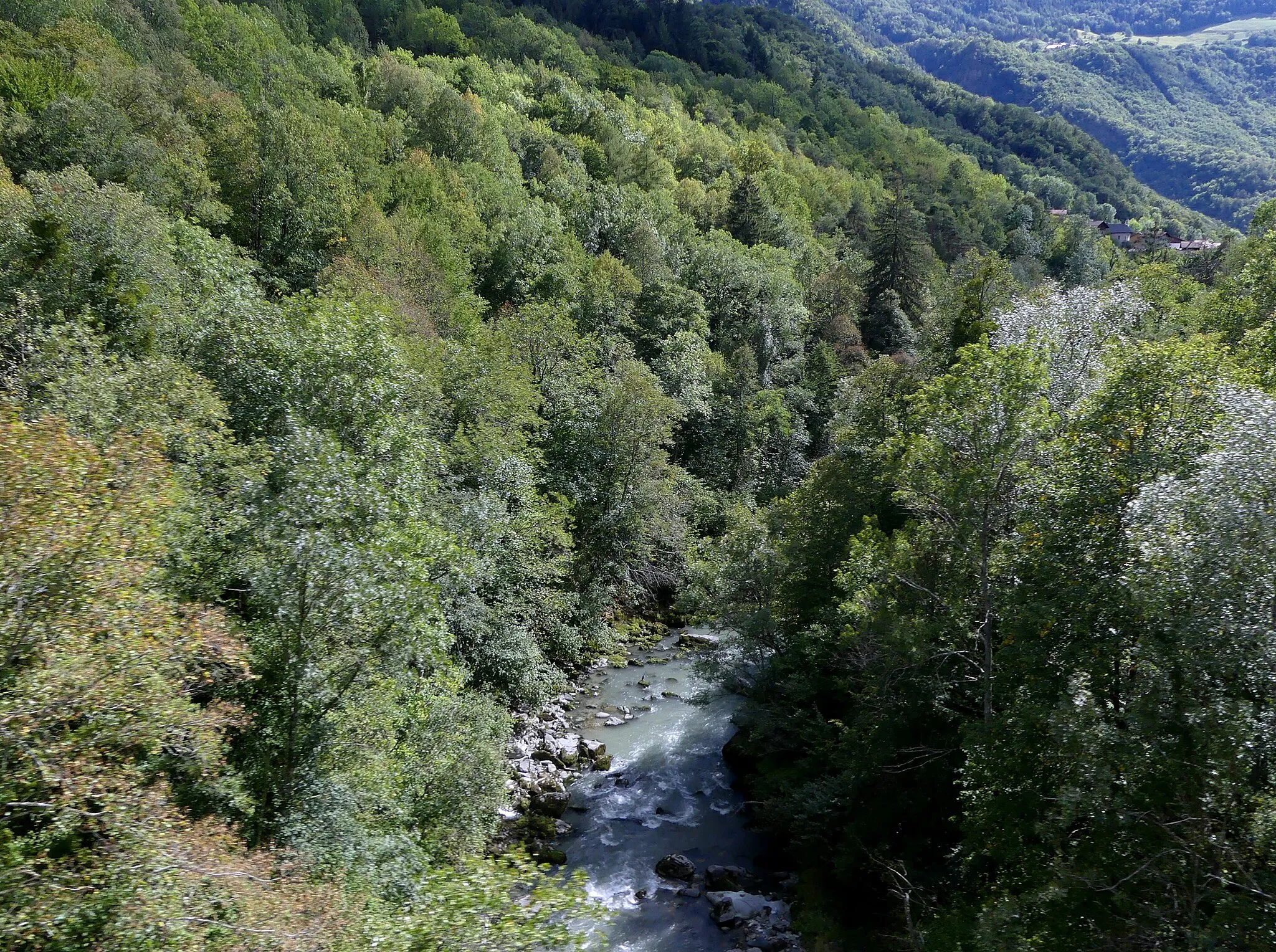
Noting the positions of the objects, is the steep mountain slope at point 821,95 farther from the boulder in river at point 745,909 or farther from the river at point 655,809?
the boulder in river at point 745,909

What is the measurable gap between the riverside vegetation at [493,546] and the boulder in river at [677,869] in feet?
10.4

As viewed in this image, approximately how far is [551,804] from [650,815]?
3.69 meters

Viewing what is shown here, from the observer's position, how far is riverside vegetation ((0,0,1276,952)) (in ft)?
32.6

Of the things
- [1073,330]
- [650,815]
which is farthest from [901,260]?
[650,815]

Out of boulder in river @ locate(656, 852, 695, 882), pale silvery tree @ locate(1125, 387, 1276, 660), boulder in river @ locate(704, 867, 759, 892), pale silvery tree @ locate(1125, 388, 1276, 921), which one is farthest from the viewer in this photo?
boulder in river @ locate(656, 852, 695, 882)

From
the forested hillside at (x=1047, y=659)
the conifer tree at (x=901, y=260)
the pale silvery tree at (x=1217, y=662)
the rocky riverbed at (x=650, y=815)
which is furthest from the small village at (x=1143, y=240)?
the pale silvery tree at (x=1217, y=662)

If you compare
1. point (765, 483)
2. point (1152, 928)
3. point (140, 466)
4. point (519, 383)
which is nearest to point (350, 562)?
point (140, 466)

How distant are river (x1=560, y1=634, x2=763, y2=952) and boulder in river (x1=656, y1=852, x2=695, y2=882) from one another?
0.30 metres

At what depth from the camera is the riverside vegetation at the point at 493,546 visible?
32.6 ft

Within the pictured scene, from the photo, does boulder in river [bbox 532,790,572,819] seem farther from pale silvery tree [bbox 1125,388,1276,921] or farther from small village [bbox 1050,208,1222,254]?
small village [bbox 1050,208,1222,254]

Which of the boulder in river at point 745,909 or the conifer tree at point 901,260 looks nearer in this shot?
the boulder in river at point 745,909

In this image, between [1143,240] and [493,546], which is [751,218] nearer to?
A: [493,546]

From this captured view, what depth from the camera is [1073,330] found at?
24797 mm

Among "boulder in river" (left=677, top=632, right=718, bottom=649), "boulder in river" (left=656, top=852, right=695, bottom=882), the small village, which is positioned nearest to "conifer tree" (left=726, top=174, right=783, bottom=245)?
"boulder in river" (left=677, top=632, right=718, bottom=649)
